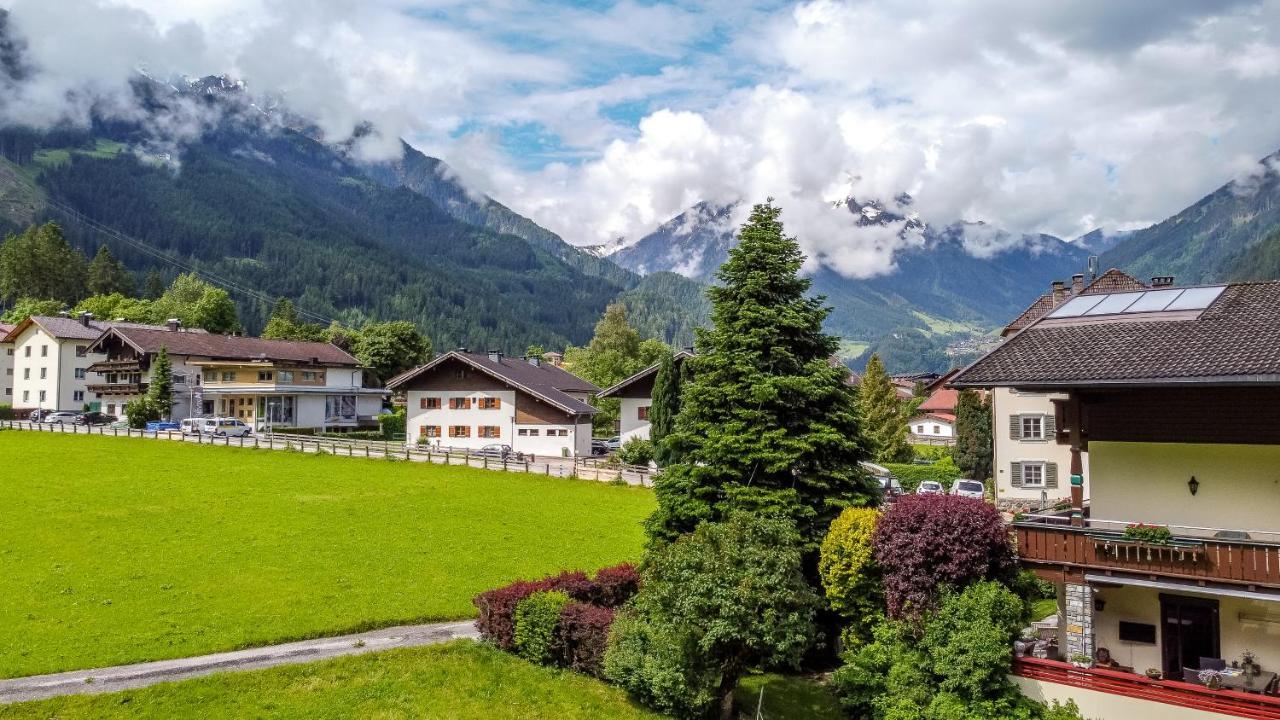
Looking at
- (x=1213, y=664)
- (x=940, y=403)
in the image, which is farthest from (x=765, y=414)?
(x=940, y=403)

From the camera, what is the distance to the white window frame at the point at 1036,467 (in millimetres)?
43844

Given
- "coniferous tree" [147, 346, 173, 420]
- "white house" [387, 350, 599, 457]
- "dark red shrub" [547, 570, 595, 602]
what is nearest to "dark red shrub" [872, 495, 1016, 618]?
"dark red shrub" [547, 570, 595, 602]

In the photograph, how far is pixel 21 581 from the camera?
23.6 meters

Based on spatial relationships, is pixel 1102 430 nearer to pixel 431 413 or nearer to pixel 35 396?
pixel 431 413

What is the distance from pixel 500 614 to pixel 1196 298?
62.4 ft

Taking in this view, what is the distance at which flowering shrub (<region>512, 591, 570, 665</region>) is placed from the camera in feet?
69.6

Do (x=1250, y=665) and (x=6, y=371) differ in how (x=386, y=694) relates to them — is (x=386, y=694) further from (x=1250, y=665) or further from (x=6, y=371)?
(x=6, y=371)

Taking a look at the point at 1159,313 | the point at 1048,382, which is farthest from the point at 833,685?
the point at 1159,313

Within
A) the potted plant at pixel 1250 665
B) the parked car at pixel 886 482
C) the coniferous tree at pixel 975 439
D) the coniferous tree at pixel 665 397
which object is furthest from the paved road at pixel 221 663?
the coniferous tree at pixel 975 439

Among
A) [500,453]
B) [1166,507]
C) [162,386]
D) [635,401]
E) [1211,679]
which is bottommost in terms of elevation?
[1211,679]

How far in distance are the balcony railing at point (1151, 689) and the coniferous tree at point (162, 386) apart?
2661 inches

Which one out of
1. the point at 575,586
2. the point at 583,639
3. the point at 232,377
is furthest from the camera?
the point at 232,377

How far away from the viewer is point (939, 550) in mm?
18578

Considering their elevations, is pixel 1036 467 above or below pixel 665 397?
below
